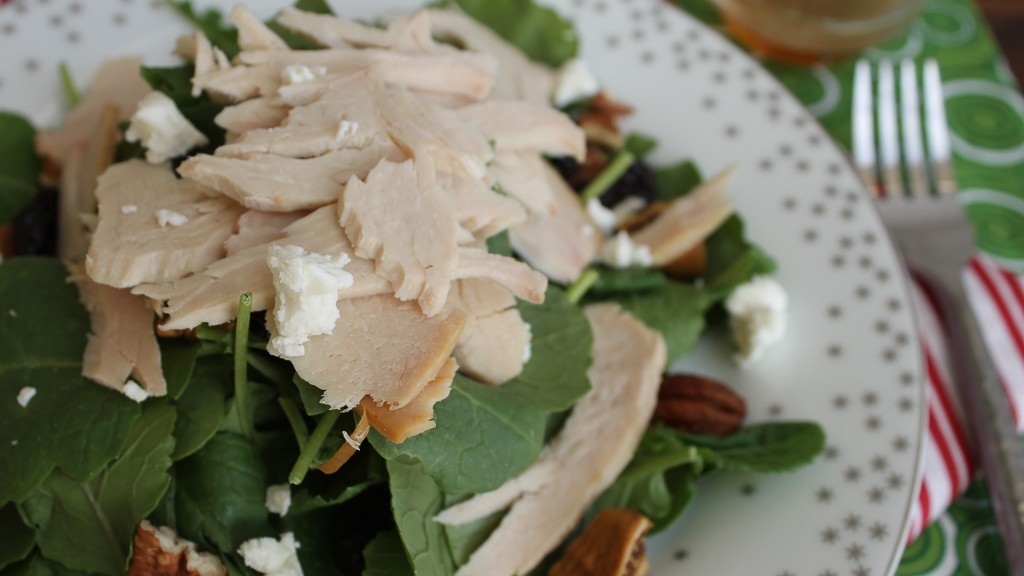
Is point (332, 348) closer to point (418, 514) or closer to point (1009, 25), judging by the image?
point (418, 514)

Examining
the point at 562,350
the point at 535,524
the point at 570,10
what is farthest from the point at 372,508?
the point at 570,10

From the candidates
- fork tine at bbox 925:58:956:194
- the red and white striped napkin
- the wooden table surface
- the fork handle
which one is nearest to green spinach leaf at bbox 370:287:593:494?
the red and white striped napkin

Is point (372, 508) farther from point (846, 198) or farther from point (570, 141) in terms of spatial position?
point (846, 198)

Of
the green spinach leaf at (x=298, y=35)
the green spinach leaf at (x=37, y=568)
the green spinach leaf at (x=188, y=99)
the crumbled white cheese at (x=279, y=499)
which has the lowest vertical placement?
the green spinach leaf at (x=37, y=568)

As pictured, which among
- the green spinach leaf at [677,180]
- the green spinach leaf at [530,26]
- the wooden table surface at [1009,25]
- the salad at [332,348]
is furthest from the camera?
the wooden table surface at [1009,25]

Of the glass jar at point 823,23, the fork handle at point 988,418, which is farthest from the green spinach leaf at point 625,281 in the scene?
the glass jar at point 823,23

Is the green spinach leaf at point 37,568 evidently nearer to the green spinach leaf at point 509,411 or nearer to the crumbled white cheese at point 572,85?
the green spinach leaf at point 509,411

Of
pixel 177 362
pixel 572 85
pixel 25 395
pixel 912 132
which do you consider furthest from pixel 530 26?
pixel 25 395

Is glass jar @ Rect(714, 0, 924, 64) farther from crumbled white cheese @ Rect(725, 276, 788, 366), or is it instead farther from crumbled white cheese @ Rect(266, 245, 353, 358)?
crumbled white cheese @ Rect(266, 245, 353, 358)
